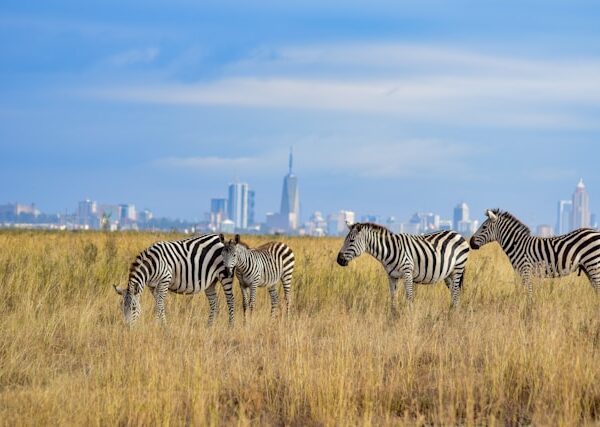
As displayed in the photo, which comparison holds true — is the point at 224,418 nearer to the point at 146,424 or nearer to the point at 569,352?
the point at 146,424

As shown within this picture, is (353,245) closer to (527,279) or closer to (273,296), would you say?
(273,296)

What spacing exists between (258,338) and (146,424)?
3979 millimetres

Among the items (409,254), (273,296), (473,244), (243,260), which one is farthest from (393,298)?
(473,244)

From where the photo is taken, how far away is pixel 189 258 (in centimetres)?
1237

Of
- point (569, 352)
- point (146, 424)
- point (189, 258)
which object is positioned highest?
point (189, 258)

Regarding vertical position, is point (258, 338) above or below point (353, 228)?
below

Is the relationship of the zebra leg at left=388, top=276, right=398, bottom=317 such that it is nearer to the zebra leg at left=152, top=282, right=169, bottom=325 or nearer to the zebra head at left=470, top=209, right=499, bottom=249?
the zebra head at left=470, top=209, right=499, bottom=249

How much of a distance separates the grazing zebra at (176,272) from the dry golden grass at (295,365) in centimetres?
35

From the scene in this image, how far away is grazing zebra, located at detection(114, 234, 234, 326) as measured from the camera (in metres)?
11.6

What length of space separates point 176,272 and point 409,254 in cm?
380

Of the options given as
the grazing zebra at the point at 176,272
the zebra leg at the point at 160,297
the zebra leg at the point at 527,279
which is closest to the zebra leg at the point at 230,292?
the grazing zebra at the point at 176,272

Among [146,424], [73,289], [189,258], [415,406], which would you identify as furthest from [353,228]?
[146,424]

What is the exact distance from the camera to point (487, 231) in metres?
15.6

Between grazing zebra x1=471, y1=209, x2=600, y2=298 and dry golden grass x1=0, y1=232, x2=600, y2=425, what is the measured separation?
46 centimetres
